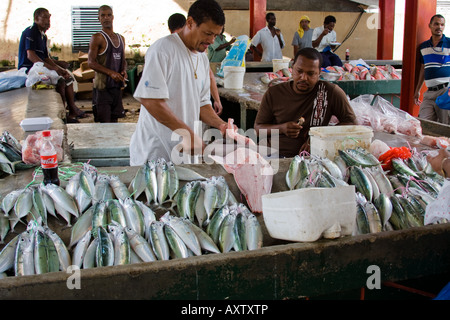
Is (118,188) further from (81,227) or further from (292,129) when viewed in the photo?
(292,129)

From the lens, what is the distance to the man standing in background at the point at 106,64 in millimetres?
6758

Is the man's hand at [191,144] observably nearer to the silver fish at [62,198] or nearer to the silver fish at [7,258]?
the silver fish at [62,198]

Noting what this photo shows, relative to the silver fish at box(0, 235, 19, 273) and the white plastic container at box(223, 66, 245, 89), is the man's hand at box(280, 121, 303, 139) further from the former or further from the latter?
the white plastic container at box(223, 66, 245, 89)

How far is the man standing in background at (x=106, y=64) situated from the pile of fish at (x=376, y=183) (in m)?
4.57

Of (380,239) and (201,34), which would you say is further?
(201,34)

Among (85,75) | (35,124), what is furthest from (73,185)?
(85,75)

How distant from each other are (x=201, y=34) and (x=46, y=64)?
573 centimetres

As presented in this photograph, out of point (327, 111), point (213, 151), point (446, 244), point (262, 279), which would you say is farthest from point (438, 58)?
point (262, 279)

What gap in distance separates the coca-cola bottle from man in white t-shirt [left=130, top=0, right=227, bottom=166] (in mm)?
790

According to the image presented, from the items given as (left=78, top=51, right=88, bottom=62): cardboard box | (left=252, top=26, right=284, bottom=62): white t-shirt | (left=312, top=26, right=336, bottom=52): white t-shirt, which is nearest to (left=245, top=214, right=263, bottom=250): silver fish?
(left=312, top=26, right=336, bottom=52): white t-shirt

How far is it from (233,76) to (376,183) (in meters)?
4.38

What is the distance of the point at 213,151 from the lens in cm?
364

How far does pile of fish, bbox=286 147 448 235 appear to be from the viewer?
2.69m
